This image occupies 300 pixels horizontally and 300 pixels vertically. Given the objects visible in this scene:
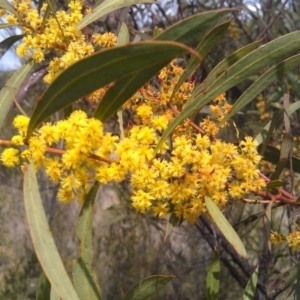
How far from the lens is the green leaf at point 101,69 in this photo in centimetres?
69

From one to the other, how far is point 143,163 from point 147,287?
14.1 inches

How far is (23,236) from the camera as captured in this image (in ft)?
14.4

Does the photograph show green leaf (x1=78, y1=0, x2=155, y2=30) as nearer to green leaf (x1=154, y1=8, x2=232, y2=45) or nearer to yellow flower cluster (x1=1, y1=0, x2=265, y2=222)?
yellow flower cluster (x1=1, y1=0, x2=265, y2=222)

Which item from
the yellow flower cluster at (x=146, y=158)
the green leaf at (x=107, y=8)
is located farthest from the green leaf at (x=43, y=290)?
the green leaf at (x=107, y=8)

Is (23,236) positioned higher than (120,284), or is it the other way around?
(23,236)

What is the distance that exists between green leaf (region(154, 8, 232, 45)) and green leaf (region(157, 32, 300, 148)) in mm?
213

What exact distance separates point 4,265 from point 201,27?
130 inches

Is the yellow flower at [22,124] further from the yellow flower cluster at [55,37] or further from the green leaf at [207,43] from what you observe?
the green leaf at [207,43]

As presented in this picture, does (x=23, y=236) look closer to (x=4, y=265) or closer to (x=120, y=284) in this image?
(x=4, y=265)

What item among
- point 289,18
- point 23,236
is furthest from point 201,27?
point 23,236

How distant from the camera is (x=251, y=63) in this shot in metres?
1.03

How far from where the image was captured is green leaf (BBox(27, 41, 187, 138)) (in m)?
0.69

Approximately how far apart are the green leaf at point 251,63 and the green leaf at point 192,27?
0.70 ft

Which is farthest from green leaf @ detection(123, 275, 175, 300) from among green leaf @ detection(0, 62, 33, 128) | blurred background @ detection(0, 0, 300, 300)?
blurred background @ detection(0, 0, 300, 300)
